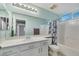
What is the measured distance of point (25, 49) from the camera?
4.75 ft

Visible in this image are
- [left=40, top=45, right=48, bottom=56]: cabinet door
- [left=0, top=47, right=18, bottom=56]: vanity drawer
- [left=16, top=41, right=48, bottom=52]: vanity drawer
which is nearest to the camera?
[left=0, top=47, right=18, bottom=56]: vanity drawer

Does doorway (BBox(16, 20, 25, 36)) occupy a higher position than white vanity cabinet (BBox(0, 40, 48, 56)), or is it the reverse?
doorway (BBox(16, 20, 25, 36))

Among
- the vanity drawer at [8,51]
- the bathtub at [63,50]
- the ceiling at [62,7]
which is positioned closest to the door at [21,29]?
the vanity drawer at [8,51]

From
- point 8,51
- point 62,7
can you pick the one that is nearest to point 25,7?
point 62,7

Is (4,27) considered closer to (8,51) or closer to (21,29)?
(21,29)

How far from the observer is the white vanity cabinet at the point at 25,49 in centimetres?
121

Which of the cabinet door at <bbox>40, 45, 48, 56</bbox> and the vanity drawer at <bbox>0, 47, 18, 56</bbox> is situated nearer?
the vanity drawer at <bbox>0, 47, 18, 56</bbox>

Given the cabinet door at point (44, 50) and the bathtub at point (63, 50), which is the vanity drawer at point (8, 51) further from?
the bathtub at point (63, 50)

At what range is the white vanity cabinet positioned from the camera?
3.97 ft

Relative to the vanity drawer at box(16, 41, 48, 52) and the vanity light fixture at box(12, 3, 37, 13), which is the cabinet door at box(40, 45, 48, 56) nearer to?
the vanity drawer at box(16, 41, 48, 52)

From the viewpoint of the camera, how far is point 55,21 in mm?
1551

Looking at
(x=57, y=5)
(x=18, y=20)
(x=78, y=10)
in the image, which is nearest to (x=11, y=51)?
(x=18, y=20)

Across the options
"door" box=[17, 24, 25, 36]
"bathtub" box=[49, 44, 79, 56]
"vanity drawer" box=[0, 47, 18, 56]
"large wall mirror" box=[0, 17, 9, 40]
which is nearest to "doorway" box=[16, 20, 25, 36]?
"door" box=[17, 24, 25, 36]

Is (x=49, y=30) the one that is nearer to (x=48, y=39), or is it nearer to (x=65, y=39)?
(x=48, y=39)
